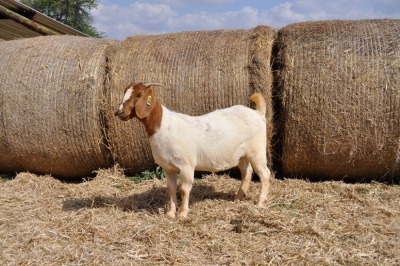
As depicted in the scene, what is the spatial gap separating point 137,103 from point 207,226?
4.93 ft

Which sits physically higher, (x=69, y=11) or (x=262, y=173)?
(x=69, y=11)

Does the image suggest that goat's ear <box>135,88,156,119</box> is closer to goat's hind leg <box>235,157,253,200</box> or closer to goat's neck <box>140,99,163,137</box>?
goat's neck <box>140,99,163,137</box>

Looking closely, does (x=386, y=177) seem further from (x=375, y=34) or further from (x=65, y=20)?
(x=65, y=20)

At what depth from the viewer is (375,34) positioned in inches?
241

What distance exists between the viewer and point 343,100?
19.6 ft

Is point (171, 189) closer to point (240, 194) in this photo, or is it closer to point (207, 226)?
point (207, 226)

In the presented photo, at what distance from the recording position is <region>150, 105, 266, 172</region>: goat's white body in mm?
4773

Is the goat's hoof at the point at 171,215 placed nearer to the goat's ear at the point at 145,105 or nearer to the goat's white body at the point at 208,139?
the goat's white body at the point at 208,139

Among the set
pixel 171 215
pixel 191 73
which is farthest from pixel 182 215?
pixel 191 73

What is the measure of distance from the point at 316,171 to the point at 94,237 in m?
3.50

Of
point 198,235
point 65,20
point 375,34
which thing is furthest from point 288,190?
point 65,20

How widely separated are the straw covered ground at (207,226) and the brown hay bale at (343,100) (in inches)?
13.7

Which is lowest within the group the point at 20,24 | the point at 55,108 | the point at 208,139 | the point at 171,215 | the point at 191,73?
the point at 171,215

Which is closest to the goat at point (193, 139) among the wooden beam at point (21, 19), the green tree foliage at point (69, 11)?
the wooden beam at point (21, 19)
